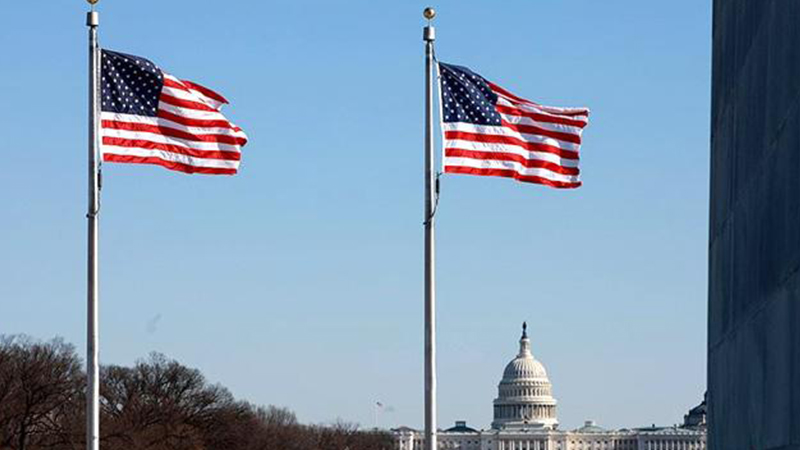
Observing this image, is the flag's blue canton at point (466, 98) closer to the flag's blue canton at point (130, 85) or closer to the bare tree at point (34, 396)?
the flag's blue canton at point (130, 85)

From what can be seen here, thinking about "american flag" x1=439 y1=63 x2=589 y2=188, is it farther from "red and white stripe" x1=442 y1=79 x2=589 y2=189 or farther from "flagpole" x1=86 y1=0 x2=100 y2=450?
"flagpole" x1=86 y1=0 x2=100 y2=450

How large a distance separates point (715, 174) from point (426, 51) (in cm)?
806

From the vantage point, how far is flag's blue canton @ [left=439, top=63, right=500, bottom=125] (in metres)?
35.3

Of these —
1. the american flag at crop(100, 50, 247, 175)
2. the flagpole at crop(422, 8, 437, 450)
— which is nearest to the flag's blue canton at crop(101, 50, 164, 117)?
the american flag at crop(100, 50, 247, 175)

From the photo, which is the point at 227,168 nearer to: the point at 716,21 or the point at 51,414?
the point at 716,21

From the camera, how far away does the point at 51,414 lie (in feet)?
447

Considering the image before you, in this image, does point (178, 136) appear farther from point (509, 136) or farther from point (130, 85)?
point (509, 136)

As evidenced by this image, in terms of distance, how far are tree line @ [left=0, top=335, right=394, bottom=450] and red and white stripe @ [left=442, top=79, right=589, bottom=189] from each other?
8596 centimetres

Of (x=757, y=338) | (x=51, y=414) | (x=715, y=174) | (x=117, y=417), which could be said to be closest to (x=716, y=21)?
(x=715, y=174)

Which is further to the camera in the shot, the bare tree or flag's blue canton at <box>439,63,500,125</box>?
the bare tree

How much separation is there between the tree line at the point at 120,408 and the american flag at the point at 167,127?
85.8 metres

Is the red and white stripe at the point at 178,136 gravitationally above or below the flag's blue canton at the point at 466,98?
below

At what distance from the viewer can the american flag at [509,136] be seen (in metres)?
34.8

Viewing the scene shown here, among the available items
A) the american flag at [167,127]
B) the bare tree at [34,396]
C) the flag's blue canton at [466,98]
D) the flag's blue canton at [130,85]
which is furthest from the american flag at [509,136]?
the bare tree at [34,396]
